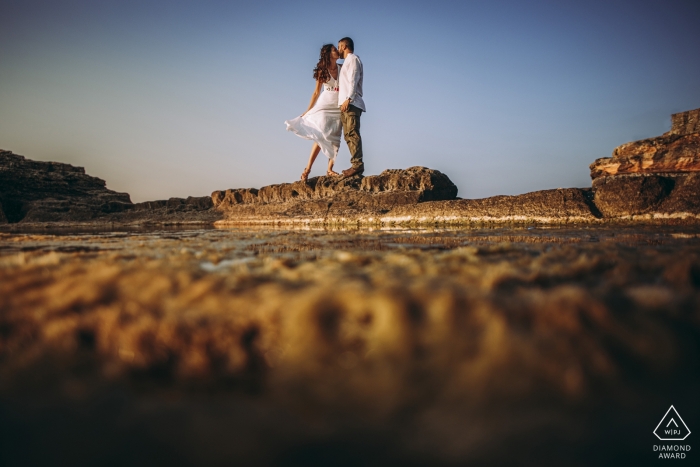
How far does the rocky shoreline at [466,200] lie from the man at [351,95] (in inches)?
22.2

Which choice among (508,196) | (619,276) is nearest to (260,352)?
(619,276)

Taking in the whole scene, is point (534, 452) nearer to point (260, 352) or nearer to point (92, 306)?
point (260, 352)

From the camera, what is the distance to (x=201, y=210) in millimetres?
7848

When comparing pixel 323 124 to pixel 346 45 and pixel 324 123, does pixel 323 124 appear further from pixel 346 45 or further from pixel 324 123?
pixel 346 45

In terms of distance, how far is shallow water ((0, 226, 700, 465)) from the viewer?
1.04ft

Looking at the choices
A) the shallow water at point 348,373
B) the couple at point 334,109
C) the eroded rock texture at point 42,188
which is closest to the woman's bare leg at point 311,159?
the couple at point 334,109

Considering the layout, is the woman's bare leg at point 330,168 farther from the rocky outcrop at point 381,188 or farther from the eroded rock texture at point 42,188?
the eroded rock texture at point 42,188

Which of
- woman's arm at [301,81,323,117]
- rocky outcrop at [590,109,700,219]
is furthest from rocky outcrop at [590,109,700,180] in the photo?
woman's arm at [301,81,323,117]

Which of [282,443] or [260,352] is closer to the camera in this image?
[282,443]

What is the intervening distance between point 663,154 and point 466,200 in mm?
1685

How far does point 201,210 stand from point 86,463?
8.20 meters

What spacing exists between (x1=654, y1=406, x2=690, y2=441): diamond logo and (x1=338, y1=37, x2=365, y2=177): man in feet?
15.5

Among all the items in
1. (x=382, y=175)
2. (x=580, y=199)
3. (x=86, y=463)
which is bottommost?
(x=86, y=463)

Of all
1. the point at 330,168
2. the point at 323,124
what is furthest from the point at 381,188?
the point at 323,124
